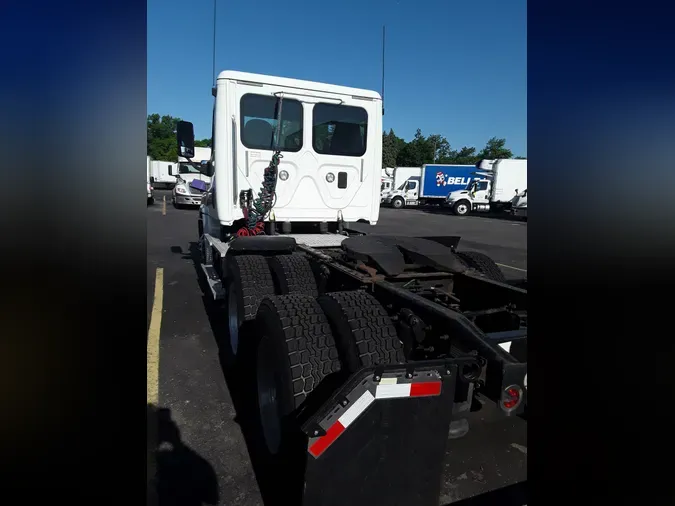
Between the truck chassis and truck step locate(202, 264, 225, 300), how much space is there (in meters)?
2.01

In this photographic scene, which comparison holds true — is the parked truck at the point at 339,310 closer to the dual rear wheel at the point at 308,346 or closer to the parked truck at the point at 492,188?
the dual rear wheel at the point at 308,346

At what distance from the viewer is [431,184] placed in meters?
32.3

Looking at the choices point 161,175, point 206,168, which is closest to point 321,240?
point 206,168

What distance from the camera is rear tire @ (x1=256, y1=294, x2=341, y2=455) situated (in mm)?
2279

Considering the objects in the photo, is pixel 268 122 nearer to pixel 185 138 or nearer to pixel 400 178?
pixel 185 138

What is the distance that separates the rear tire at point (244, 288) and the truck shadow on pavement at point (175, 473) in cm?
118

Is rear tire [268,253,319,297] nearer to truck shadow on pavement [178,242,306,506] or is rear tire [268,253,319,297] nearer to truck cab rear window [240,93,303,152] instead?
truck shadow on pavement [178,242,306,506]

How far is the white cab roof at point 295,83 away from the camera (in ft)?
16.9
